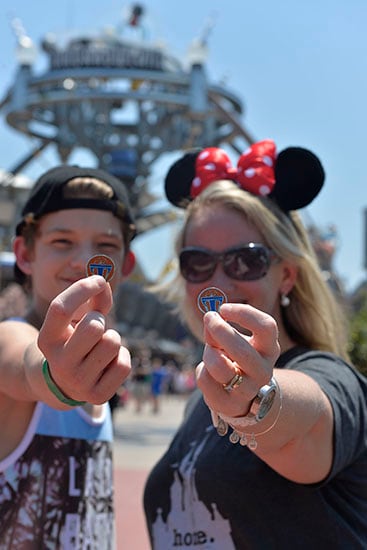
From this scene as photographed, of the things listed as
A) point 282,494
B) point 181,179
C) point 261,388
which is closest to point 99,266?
point 261,388

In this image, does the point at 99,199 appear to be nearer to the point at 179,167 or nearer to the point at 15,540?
the point at 179,167

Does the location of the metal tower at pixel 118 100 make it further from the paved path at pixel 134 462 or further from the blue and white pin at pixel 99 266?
the blue and white pin at pixel 99 266

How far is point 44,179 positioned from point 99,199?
23cm

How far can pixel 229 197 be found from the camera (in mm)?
2488

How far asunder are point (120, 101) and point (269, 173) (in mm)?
23859

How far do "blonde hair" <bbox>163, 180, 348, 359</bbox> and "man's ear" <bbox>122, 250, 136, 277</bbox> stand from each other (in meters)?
0.18

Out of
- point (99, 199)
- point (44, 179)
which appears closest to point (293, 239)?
point (99, 199)

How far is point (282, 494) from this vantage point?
6.94 ft

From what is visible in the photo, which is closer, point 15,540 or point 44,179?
point 15,540

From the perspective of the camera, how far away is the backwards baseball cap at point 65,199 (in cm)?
239

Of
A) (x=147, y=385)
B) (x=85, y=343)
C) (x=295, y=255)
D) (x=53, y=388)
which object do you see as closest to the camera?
(x=85, y=343)

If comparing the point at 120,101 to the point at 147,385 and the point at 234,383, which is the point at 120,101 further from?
the point at 234,383

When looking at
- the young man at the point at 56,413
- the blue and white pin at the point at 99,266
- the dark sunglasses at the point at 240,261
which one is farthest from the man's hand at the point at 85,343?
the dark sunglasses at the point at 240,261

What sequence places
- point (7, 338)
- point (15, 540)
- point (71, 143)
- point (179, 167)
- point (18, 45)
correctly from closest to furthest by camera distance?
1. point (7, 338)
2. point (15, 540)
3. point (179, 167)
4. point (18, 45)
5. point (71, 143)
